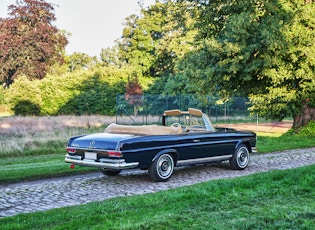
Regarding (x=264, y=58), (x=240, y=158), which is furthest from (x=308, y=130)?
(x=240, y=158)

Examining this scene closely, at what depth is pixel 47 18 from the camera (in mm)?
60719

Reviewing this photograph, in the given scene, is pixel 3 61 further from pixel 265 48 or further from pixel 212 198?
pixel 212 198

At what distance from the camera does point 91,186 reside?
30.5 feet

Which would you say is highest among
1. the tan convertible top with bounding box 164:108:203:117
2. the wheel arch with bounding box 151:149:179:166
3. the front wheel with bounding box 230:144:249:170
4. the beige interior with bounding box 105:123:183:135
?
the tan convertible top with bounding box 164:108:203:117

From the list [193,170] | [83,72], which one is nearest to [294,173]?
[193,170]

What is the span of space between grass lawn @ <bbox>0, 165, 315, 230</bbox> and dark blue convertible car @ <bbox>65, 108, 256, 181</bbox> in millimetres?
1547

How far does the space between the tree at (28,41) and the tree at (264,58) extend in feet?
128

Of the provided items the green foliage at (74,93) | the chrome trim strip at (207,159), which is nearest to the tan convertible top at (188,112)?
the chrome trim strip at (207,159)

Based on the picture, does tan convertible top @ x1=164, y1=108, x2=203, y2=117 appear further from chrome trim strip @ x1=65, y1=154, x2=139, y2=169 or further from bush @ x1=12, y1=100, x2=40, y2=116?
bush @ x1=12, y1=100, x2=40, y2=116

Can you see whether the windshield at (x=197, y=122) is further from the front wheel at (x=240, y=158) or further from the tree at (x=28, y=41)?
the tree at (x=28, y=41)

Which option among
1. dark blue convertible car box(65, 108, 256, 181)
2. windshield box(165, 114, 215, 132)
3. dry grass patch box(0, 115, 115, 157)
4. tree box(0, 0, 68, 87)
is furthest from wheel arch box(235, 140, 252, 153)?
tree box(0, 0, 68, 87)

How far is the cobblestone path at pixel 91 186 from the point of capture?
7703 mm

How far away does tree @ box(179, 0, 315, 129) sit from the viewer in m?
19.1

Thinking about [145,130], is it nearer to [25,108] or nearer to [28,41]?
[25,108]
